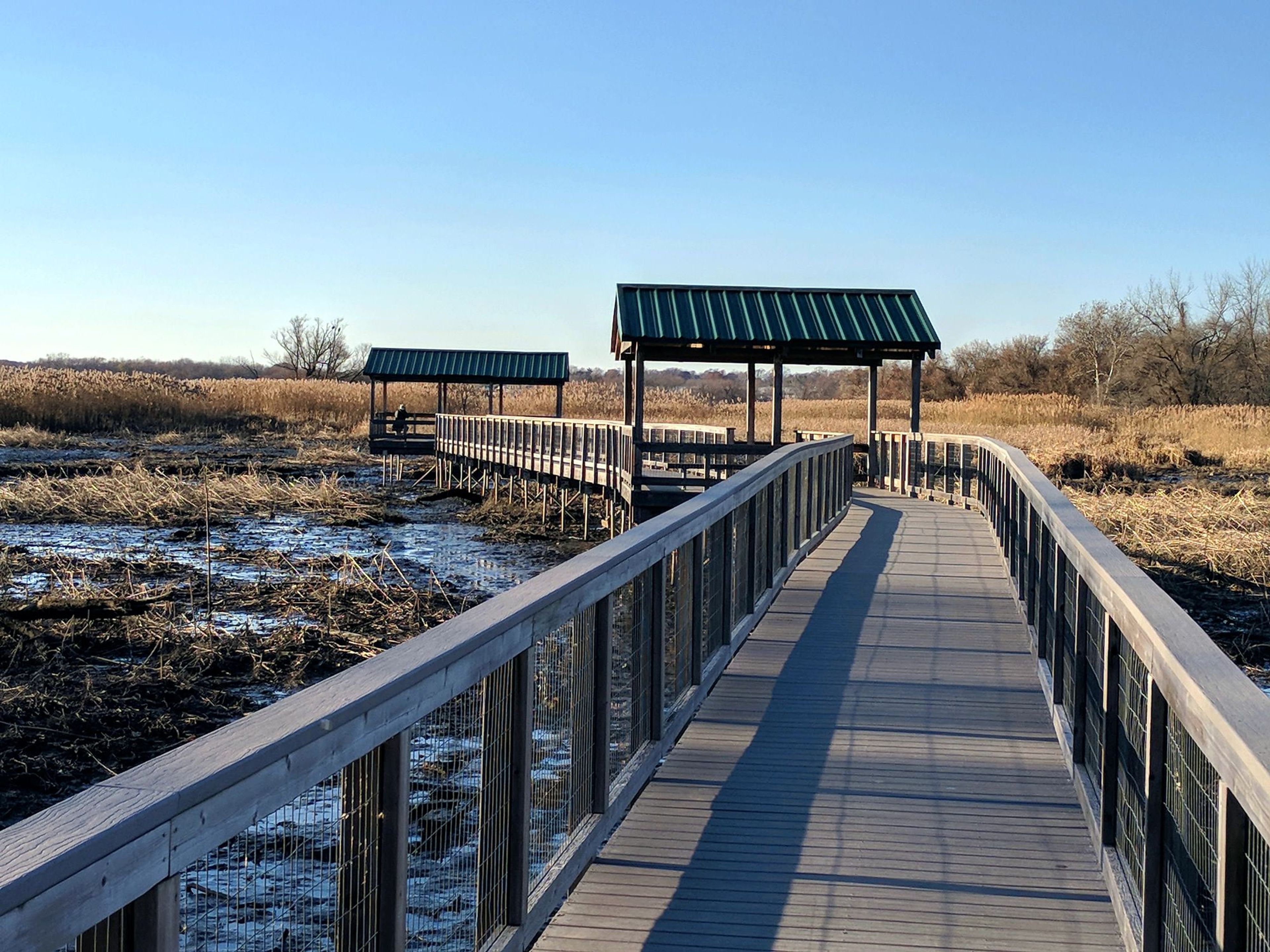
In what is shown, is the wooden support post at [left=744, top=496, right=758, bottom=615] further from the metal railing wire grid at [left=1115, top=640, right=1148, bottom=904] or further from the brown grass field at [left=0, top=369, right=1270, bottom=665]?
the brown grass field at [left=0, top=369, right=1270, bottom=665]

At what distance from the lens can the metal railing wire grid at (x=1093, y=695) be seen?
5.05 m

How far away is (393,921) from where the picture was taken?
2.83 metres

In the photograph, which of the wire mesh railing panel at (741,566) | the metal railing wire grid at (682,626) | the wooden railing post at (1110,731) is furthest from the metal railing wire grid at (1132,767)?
the wire mesh railing panel at (741,566)

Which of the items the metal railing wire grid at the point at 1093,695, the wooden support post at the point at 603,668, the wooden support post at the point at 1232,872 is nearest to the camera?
the wooden support post at the point at 1232,872

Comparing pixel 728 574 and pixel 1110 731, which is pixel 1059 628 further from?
pixel 728 574

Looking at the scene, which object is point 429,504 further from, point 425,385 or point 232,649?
point 425,385

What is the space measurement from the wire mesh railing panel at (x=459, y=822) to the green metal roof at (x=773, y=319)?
16343mm

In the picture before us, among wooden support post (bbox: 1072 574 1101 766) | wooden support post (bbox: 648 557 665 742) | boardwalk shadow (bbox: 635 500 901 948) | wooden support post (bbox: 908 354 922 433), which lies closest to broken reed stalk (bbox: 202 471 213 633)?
boardwalk shadow (bbox: 635 500 901 948)

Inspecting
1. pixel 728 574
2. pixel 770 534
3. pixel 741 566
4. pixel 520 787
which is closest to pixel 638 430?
pixel 770 534

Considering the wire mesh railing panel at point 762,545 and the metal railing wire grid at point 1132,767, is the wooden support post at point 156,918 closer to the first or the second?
the metal railing wire grid at point 1132,767

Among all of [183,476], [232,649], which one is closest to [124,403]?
[183,476]

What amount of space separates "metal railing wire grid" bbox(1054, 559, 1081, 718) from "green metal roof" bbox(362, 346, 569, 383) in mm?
36937

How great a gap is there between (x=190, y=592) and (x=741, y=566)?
9.37 meters

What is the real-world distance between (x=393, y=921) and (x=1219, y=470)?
32043 mm
